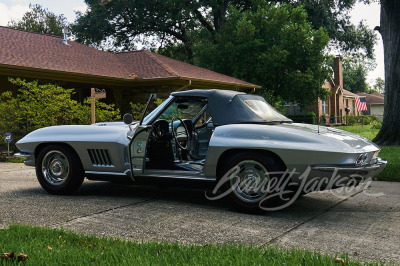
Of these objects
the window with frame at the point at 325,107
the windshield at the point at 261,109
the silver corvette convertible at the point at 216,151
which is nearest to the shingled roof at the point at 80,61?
the silver corvette convertible at the point at 216,151

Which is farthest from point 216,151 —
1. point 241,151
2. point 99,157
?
point 99,157

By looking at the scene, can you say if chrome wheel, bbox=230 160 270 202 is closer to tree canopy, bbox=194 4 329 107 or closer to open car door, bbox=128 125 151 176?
open car door, bbox=128 125 151 176

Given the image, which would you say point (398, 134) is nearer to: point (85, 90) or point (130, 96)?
point (130, 96)

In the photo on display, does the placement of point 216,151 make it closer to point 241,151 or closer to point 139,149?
point 241,151

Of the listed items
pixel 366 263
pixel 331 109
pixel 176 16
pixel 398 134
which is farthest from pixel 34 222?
pixel 331 109

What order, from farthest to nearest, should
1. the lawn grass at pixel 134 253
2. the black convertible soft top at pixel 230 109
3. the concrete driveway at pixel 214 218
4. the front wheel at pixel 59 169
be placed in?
the front wheel at pixel 59 169 < the black convertible soft top at pixel 230 109 < the concrete driveway at pixel 214 218 < the lawn grass at pixel 134 253

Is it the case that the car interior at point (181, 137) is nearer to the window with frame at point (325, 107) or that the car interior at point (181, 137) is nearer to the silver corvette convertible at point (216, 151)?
the silver corvette convertible at point (216, 151)

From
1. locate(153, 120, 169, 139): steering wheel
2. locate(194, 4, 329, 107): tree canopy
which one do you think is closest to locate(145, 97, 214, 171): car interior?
locate(153, 120, 169, 139): steering wheel

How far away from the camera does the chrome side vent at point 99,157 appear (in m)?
6.09

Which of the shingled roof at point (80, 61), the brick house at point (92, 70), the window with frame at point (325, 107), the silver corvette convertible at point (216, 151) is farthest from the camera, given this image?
the window with frame at point (325, 107)

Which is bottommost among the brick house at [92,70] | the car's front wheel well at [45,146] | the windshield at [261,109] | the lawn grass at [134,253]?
the lawn grass at [134,253]

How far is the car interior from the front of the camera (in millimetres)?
5980

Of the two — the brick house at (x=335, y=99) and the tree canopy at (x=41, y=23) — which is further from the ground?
the tree canopy at (x=41, y=23)

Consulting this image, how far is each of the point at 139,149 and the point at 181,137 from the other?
0.75 metres
